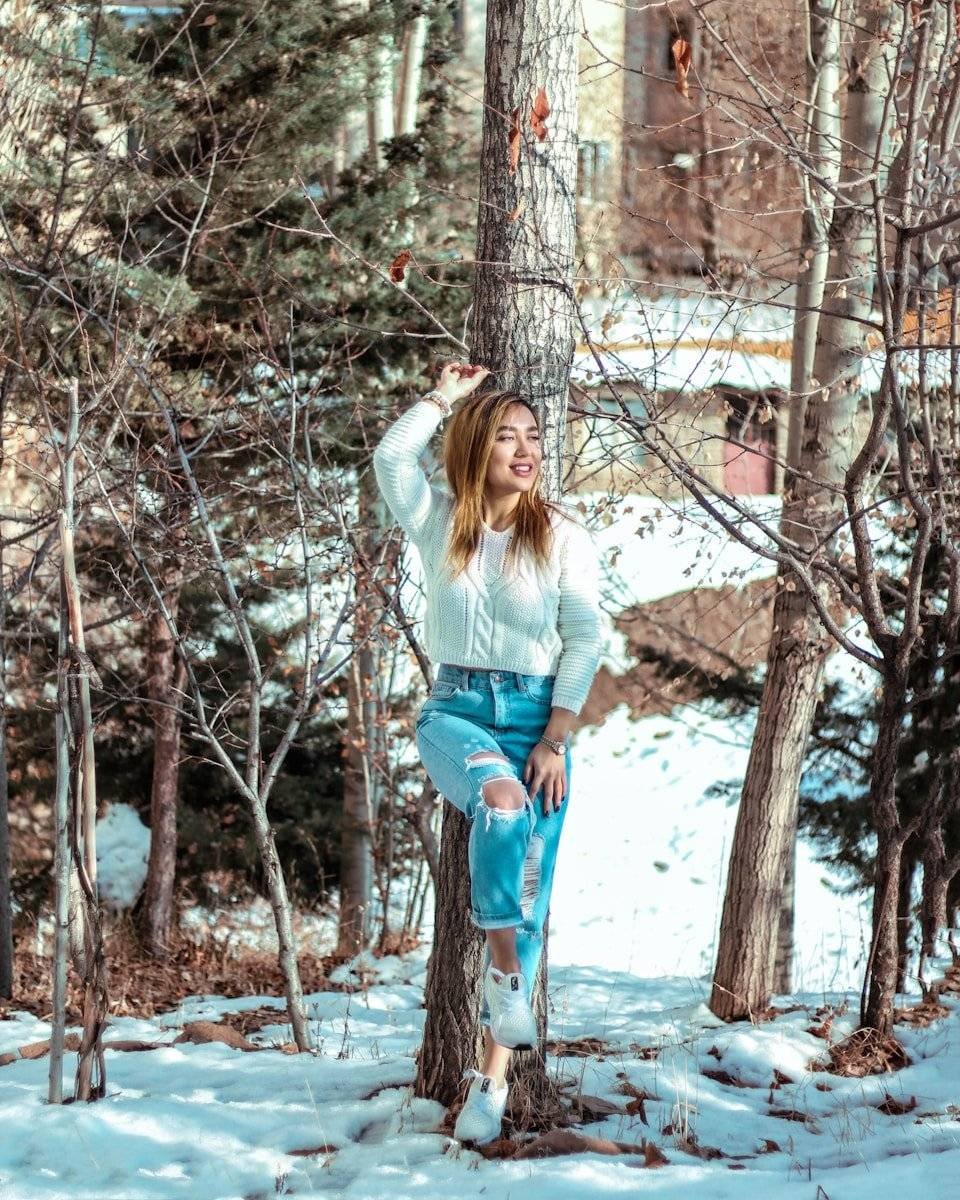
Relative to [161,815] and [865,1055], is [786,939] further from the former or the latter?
[161,815]

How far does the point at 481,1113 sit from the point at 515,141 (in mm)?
2836

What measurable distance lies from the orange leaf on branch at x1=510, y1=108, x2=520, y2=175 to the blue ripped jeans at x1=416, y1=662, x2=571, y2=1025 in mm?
1575

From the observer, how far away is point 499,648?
3.54m

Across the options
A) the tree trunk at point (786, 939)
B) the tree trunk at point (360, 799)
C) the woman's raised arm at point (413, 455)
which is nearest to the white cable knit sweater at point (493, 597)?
the woman's raised arm at point (413, 455)

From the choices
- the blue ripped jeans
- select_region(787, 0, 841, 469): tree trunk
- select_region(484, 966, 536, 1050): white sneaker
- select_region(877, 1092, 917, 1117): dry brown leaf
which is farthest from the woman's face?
select_region(787, 0, 841, 469): tree trunk

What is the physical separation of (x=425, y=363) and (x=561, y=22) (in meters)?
5.00

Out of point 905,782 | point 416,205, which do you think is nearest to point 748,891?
point 905,782

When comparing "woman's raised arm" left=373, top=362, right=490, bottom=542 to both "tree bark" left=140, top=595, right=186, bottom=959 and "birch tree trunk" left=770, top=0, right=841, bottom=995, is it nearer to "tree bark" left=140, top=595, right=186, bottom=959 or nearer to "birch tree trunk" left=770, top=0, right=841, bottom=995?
"birch tree trunk" left=770, top=0, right=841, bottom=995

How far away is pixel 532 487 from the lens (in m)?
3.70

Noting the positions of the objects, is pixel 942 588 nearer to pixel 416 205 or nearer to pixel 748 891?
pixel 748 891

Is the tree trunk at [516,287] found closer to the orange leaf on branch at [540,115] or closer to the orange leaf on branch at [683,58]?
the orange leaf on branch at [540,115]

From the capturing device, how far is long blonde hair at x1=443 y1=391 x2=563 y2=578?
361 centimetres

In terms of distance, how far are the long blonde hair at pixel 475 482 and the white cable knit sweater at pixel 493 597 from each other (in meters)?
0.03

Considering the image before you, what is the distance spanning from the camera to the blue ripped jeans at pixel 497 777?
3342mm
